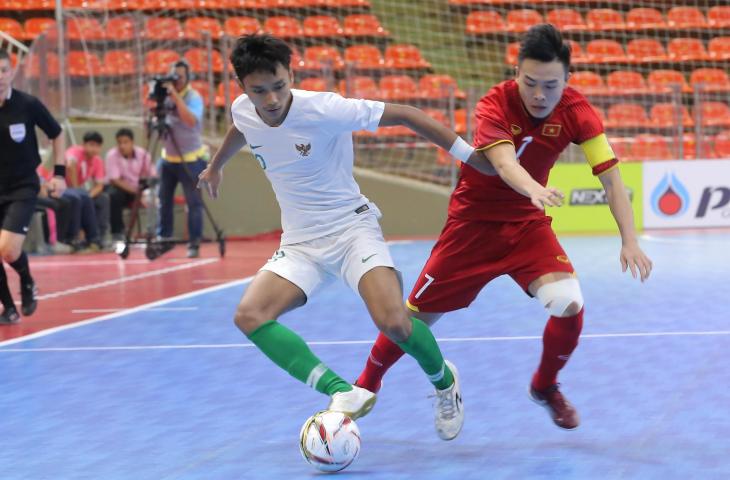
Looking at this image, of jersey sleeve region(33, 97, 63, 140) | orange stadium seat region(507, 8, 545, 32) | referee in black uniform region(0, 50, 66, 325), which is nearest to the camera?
referee in black uniform region(0, 50, 66, 325)

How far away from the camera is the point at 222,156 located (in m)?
4.87

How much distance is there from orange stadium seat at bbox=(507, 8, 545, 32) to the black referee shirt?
11.0 meters

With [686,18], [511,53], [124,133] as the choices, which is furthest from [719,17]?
[124,133]

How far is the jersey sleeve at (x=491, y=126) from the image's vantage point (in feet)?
14.2

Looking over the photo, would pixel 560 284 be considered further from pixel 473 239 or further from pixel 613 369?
pixel 613 369

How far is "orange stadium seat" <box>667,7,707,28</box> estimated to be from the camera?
1811 centimetres

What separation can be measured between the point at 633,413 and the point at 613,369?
1022mm

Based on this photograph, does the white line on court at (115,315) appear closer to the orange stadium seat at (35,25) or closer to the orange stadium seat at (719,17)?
the orange stadium seat at (35,25)

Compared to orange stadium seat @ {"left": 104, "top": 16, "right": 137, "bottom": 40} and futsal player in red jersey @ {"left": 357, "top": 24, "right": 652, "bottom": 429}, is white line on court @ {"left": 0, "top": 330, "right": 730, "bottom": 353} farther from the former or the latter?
orange stadium seat @ {"left": 104, "top": 16, "right": 137, "bottom": 40}

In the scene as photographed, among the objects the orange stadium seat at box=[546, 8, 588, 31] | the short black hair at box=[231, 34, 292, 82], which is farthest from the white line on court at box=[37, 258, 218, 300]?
the orange stadium seat at box=[546, 8, 588, 31]

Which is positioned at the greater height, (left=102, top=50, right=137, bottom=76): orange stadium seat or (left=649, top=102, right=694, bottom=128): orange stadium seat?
(left=102, top=50, right=137, bottom=76): orange stadium seat

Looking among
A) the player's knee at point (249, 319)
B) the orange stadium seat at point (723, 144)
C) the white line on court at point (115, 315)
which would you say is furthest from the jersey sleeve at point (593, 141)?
the orange stadium seat at point (723, 144)

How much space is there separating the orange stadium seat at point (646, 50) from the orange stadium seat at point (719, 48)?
0.68 meters

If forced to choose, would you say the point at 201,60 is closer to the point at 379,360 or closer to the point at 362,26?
the point at 362,26
